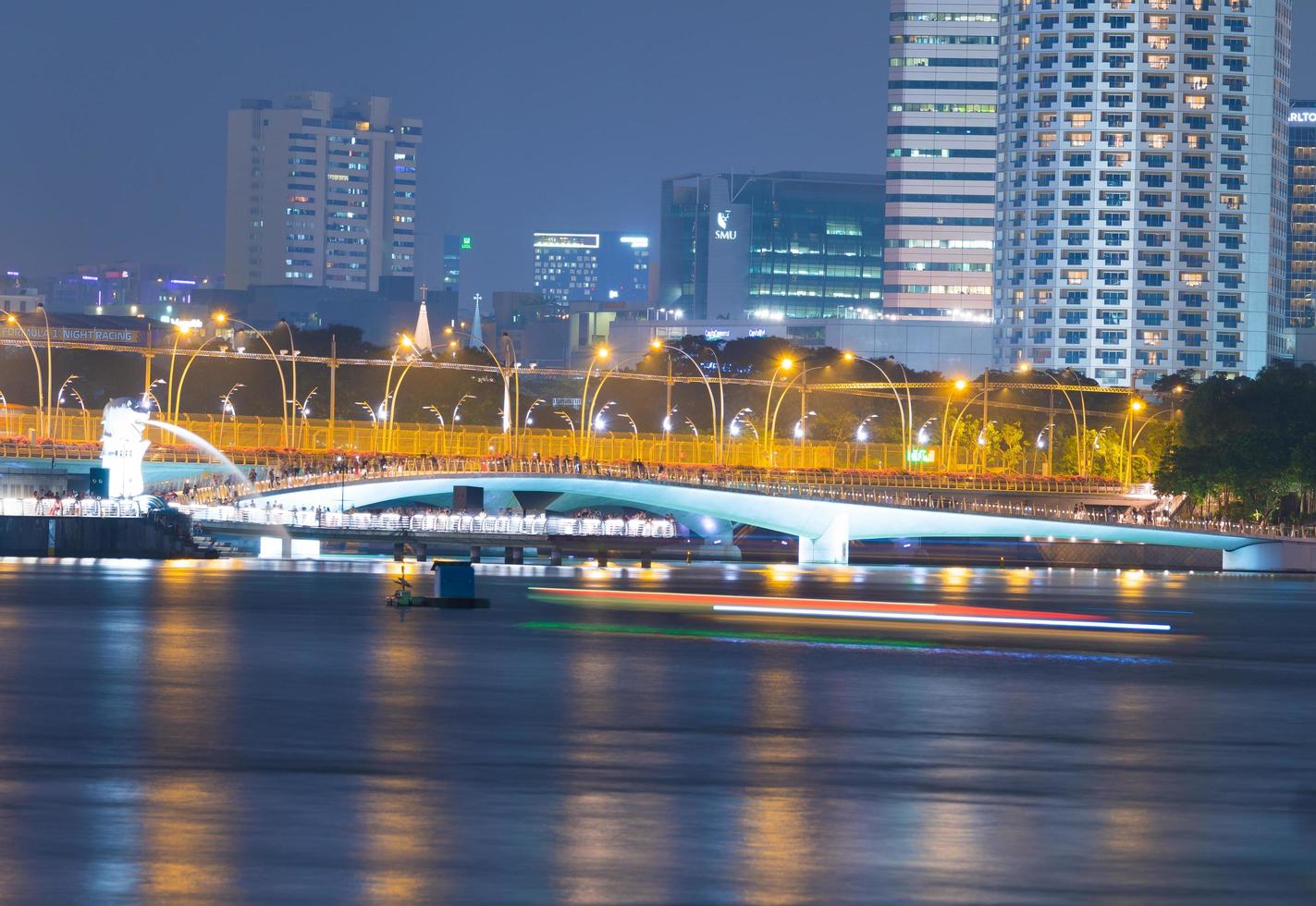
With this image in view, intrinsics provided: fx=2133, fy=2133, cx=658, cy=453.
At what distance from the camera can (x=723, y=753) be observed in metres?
24.4

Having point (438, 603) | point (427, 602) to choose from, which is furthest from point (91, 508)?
point (438, 603)

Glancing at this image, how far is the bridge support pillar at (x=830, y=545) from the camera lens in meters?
118

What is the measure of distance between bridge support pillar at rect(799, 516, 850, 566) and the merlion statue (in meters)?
37.8

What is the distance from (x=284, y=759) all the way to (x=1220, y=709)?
51.0ft

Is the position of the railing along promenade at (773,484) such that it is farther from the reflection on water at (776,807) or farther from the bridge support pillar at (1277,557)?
the reflection on water at (776,807)

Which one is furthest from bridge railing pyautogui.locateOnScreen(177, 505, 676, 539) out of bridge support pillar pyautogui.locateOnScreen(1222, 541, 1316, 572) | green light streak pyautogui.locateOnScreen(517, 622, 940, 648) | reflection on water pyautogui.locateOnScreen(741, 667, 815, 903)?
reflection on water pyautogui.locateOnScreen(741, 667, 815, 903)

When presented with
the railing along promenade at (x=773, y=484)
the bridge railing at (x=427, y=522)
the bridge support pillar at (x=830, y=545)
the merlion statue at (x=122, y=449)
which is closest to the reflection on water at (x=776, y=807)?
the merlion statue at (x=122, y=449)

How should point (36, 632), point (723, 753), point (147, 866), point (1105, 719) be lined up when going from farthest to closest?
point (36, 632)
point (1105, 719)
point (723, 753)
point (147, 866)

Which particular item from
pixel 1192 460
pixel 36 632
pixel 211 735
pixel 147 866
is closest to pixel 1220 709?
pixel 211 735

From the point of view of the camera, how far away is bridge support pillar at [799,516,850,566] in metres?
118

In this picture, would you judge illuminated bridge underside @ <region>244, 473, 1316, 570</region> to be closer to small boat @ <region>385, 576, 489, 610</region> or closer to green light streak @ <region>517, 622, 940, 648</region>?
small boat @ <region>385, 576, 489, 610</region>

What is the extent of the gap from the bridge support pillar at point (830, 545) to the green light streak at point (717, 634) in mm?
68739

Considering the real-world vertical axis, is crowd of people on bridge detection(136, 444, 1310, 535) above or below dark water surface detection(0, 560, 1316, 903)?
above

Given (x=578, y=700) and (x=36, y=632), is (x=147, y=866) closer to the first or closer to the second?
(x=578, y=700)
